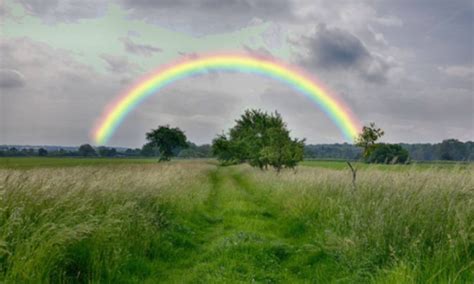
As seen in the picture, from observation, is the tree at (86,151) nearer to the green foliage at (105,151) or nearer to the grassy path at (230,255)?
the green foliage at (105,151)

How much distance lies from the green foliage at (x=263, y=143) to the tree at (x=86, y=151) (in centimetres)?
5398

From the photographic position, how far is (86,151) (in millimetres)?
104000

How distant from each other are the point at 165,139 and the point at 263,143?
59.5m

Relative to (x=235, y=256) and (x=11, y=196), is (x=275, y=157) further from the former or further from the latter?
(x=11, y=196)

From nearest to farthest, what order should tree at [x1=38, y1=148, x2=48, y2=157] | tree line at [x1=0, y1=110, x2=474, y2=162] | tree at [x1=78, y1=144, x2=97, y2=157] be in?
1. tree line at [x1=0, y1=110, x2=474, y2=162]
2. tree at [x1=38, y1=148, x2=48, y2=157]
3. tree at [x1=78, y1=144, x2=97, y2=157]

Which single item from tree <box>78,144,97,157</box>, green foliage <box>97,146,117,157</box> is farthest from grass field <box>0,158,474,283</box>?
green foliage <box>97,146,117,157</box>

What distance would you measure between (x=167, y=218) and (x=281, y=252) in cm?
453

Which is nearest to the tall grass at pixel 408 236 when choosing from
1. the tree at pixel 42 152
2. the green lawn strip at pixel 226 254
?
the green lawn strip at pixel 226 254

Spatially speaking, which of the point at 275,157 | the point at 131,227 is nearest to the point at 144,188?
the point at 131,227

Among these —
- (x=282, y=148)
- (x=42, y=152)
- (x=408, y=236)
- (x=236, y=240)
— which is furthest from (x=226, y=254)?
(x=42, y=152)

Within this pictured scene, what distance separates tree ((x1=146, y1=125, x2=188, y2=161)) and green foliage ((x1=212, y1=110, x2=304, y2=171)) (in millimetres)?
35354

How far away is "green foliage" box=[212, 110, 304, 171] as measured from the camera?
33156mm

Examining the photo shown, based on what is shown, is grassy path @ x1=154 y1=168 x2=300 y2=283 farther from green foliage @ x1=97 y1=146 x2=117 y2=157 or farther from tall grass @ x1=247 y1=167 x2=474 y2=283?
green foliage @ x1=97 y1=146 x2=117 y2=157

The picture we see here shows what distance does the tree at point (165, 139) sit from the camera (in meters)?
95.3
